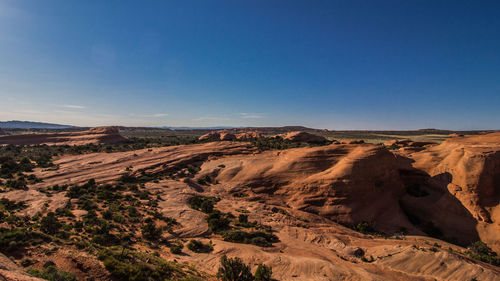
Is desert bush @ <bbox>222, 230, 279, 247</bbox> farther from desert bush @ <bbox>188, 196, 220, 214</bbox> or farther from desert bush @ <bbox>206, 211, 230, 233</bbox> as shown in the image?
desert bush @ <bbox>188, 196, 220, 214</bbox>

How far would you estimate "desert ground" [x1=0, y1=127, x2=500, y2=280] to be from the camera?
443 inches

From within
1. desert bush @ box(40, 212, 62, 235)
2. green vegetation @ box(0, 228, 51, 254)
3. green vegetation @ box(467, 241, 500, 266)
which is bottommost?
green vegetation @ box(467, 241, 500, 266)

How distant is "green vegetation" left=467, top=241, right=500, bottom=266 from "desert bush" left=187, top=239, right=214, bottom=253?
76.1 feet

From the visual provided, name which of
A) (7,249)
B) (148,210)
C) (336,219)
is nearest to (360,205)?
(336,219)

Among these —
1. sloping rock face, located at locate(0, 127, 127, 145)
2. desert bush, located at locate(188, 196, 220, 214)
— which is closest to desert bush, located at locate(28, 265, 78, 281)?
desert bush, located at locate(188, 196, 220, 214)

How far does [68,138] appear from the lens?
73938mm

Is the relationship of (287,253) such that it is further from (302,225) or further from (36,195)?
(36,195)

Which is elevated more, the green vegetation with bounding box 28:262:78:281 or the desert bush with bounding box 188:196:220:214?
the green vegetation with bounding box 28:262:78:281

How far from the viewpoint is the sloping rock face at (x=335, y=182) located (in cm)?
2434

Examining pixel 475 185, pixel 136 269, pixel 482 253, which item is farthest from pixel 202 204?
pixel 475 185

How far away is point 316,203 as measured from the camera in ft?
82.1

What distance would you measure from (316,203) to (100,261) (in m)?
22.3

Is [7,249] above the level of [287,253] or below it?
above

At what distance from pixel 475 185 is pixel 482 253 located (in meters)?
8.39
